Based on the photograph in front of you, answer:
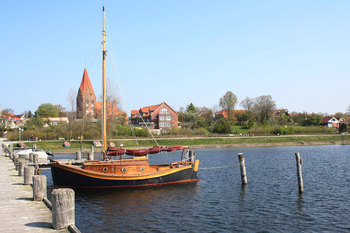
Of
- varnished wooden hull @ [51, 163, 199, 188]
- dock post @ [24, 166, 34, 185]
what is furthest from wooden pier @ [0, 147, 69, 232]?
varnished wooden hull @ [51, 163, 199, 188]

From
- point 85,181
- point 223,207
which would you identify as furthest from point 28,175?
point 223,207

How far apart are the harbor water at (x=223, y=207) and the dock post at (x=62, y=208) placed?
13.9 feet

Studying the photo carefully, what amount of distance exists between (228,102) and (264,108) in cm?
1594

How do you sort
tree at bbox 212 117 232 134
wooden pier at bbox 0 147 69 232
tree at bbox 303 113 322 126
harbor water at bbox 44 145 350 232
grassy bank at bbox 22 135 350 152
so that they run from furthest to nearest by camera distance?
1. tree at bbox 303 113 322 126
2. tree at bbox 212 117 232 134
3. grassy bank at bbox 22 135 350 152
4. harbor water at bbox 44 145 350 232
5. wooden pier at bbox 0 147 69 232

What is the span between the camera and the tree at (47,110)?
5354 inches

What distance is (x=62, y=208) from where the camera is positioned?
411 inches

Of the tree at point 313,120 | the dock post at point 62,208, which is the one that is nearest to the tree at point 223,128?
the tree at point 313,120

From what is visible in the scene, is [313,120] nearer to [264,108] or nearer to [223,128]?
[264,108]

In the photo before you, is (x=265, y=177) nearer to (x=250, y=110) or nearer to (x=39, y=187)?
(x=39, y=187)

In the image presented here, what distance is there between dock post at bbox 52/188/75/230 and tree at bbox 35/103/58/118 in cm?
13549

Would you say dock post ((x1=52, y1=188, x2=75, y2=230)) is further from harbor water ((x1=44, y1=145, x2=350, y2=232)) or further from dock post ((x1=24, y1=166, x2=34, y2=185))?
dock post ((x1=24, y1=166, x2=34, y2=185))

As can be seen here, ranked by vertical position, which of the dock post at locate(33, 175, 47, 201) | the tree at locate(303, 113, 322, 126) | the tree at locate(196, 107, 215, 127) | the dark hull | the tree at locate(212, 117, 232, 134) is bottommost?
the dark hull

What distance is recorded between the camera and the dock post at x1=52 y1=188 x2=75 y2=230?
407 inches

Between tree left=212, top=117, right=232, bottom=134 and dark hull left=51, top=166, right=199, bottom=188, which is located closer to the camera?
dark hull left=51, top=166, right=199, bottom=188
